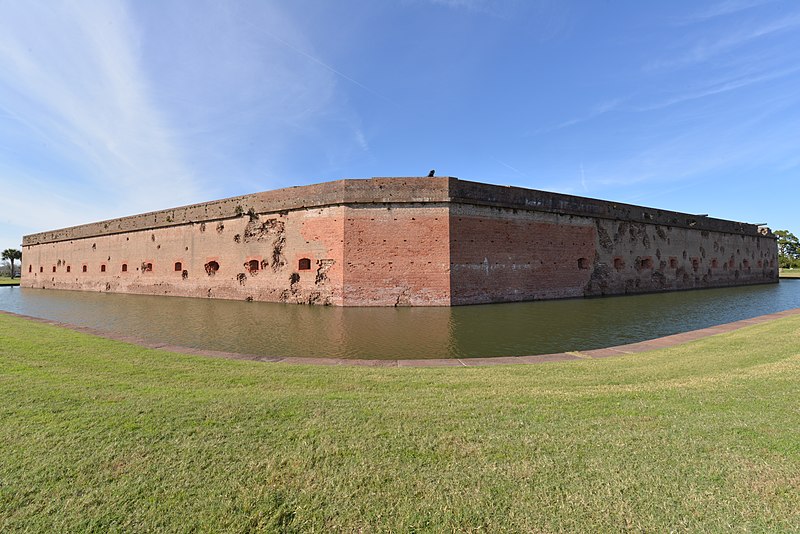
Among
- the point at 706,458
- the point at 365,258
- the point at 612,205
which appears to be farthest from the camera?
the point at 612,205

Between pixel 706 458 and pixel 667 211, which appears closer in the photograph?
pixel 706 458

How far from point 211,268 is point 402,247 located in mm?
11106

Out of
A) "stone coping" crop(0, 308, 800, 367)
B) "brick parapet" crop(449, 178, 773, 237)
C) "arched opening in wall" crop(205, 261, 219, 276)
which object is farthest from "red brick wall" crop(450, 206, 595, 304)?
"arched opening in wall" crop(205, 261, 219, 276)

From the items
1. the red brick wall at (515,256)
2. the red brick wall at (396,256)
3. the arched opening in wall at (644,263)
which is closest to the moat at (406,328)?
the red brick wall at (396,256)

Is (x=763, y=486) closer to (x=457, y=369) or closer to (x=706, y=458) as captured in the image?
(x=706, y=458)

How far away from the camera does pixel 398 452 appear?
230 centimetres

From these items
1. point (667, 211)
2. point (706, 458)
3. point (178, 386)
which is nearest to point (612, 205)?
point (667, 211)

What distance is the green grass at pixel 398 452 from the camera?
1701mm

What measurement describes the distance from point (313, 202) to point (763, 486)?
1524cm

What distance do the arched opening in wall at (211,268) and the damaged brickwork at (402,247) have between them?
6cm

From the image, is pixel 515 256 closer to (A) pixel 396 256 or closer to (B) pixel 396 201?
(A) pixel 396 256

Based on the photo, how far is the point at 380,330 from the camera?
28.5 ft

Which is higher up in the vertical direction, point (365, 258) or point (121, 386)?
point (365, 258)

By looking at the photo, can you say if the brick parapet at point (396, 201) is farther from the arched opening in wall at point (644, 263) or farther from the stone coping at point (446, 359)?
the stone coping at point (446, 359)
